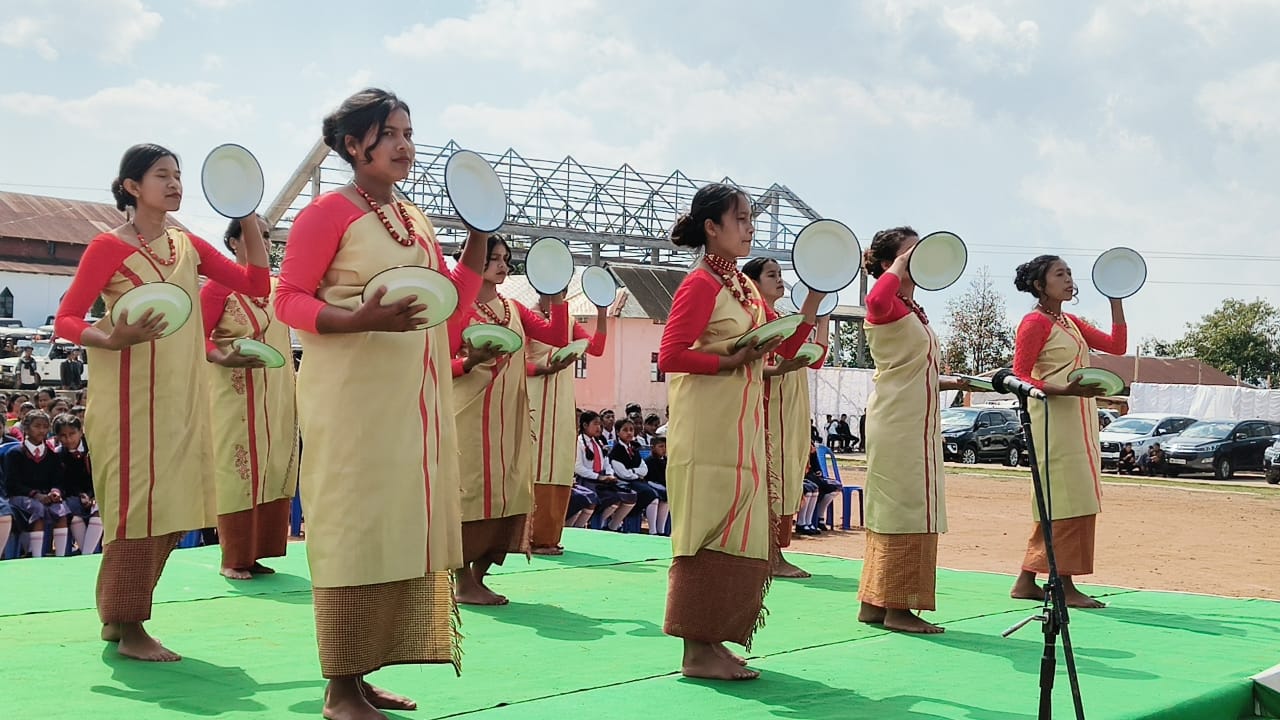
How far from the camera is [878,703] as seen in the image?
475cm

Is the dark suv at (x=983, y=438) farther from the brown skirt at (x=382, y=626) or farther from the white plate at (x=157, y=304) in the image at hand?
the brown skirt at (x=382, y=626)

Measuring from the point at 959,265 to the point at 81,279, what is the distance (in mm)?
3994

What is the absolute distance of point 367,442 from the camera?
13.1 ft

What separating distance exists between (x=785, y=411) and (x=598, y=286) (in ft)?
5.20

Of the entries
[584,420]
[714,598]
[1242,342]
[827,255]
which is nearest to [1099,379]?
[827,255]

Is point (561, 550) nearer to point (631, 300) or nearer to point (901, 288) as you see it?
point (901, 288)

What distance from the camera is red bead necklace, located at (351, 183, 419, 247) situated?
417 cm

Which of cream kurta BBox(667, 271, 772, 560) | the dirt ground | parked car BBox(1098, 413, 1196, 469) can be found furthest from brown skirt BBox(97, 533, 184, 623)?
parked car BBox(1098, 413, 1196, 469)

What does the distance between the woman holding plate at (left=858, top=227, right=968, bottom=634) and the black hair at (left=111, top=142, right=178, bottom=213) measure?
335 centimetres

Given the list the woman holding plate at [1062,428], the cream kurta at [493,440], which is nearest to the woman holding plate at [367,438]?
the cream kurta at [493,440]

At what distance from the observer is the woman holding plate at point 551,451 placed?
363 inches

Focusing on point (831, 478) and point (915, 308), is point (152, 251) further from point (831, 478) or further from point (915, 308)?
point (831, 478)

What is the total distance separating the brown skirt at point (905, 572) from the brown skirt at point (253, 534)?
12.1 ft

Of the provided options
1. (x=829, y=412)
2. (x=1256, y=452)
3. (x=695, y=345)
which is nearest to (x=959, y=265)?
(x=695, y=345)
